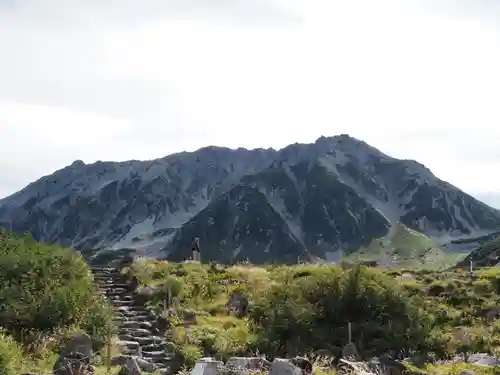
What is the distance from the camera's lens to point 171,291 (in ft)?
79.5

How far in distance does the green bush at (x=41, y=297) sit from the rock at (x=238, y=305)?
508cm

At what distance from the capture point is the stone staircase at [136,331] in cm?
1697

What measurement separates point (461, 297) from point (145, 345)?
42.7 ft

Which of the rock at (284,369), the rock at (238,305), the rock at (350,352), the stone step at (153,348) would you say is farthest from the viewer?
the rock at (238,305)

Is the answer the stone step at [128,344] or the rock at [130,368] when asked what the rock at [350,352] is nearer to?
the rock at [130,368]

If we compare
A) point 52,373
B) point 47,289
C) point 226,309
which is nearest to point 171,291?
point 226,309

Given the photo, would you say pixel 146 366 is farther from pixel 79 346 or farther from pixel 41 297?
pixel 41 297

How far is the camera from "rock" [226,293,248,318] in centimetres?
2267

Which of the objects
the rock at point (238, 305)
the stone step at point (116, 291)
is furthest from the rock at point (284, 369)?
the stone step at point (116, 291)

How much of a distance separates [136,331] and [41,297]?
3.80 m

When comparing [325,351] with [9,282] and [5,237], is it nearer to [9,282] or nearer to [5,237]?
[9,282]

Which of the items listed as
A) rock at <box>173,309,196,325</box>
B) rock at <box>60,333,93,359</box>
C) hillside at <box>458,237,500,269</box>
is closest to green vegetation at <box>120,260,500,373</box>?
rock at <box>173,309,196,325</box>

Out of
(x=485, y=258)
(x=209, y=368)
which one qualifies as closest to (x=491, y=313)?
(x=209, y=368)

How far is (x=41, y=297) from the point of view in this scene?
1772 cm
